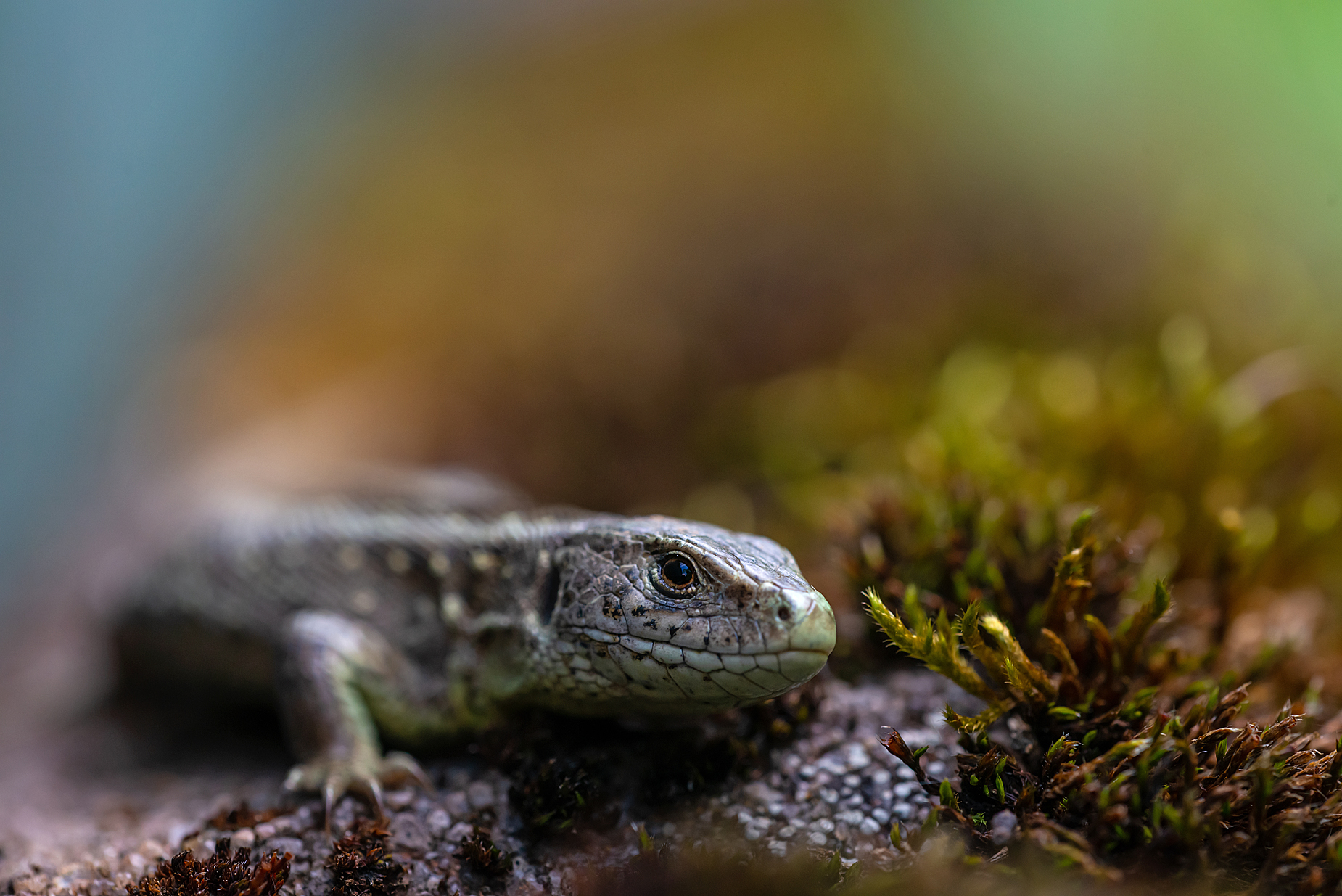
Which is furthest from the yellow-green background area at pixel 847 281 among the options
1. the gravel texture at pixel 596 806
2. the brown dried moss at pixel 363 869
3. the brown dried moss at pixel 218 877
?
the brown dried moss at pixel 218 877

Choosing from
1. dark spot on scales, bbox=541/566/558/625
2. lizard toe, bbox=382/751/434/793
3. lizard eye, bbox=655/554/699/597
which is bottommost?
lizard toe, bbox=382/751/434/793

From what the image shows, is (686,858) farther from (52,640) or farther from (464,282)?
(464,282)

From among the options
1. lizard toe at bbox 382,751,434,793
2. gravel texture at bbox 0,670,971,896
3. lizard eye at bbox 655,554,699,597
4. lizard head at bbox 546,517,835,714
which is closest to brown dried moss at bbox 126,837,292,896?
gravel texture at bbox 0,670,971,896

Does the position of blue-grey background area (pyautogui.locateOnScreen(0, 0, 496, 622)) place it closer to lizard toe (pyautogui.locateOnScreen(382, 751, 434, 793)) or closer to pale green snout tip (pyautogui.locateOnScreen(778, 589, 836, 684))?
lizard toe (pyautogui.locateOnScreen(382, 751, 434, 793))

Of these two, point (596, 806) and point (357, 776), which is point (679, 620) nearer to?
point (596, 806)

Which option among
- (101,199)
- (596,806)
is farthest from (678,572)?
(101,199)

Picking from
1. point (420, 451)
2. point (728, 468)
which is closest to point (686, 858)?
point (728, 468)

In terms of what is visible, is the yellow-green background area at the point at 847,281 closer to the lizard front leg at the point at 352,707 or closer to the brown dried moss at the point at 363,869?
the lizard front leg at the point at 352,707
